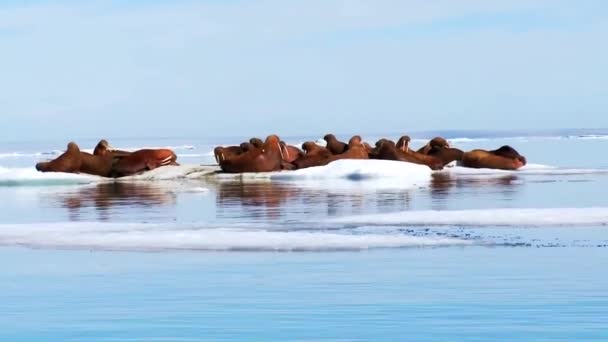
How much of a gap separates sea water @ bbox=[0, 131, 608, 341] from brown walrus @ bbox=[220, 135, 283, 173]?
7.99m

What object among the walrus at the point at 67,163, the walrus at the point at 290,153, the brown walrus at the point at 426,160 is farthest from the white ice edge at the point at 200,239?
the brown walrus at the point at 426,160

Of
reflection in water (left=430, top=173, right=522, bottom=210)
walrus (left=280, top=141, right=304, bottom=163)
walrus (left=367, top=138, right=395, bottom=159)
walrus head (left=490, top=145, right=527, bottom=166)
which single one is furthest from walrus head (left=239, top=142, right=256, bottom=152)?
walrus head (left=490, top=145, right=527, bottom=166)

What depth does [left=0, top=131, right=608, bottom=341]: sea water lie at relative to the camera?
7.05 meters

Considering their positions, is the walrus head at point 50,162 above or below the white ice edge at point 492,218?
above

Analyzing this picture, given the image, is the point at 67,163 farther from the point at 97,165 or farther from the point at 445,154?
the point at 445,154

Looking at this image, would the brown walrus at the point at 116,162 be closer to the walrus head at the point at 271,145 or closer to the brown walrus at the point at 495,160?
the walrus head at the point at 271,145

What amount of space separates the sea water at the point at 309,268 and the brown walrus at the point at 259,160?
799cm

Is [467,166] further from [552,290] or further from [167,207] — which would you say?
[552,290]

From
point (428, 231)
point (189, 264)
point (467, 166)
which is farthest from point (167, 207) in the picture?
point (467, 166)

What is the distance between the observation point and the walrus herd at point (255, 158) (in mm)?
26797

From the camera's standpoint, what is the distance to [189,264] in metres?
9.86

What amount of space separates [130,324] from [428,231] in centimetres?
565

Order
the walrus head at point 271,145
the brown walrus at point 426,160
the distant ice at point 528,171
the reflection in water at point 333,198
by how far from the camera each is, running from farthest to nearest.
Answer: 1. the brown walrus at point 426,160
2. the walrus head at point 271,145
3. the distant ice at point 528,171
4. the reflection in water at point 333,198

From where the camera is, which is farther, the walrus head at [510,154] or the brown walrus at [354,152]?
the walrus head at [510,154]
